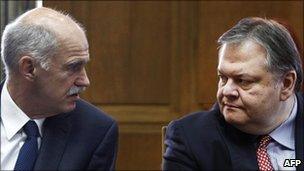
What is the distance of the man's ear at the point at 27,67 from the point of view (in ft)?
6.95

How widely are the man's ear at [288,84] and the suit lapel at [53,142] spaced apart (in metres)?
0.66

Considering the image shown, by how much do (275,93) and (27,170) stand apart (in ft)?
2.52

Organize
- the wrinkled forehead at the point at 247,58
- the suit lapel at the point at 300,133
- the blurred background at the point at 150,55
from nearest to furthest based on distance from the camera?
the wrinkled forehead at the point at 247,58, the suit lapel at the point at 300,133, the blurred background at the point at 150,55

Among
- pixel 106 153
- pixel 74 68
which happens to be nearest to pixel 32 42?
pixel 74 68

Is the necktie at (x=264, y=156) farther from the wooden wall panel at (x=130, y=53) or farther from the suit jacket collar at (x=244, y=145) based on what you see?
the wooden wall panel at (x=130, y=53)

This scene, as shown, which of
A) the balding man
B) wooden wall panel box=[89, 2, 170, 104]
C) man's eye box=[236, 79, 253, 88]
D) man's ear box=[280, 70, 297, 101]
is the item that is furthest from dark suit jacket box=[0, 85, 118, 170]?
wooden wall panel box=[89, 2, 170, 104]

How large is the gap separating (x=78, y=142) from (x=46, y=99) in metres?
0.16

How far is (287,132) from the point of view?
2.24 metres

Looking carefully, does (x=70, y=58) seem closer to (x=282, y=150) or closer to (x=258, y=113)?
(x=258, y=113)

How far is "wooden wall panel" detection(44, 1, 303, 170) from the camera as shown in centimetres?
347

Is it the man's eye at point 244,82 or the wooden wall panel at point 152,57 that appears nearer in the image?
the man's eye at point 244,82

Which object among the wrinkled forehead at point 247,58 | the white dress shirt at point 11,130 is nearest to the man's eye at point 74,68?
the white dress shirt at point 11,130

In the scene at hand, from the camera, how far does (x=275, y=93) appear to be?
2119 mm

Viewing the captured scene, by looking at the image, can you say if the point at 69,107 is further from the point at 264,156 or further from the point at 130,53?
the point at 130,53
